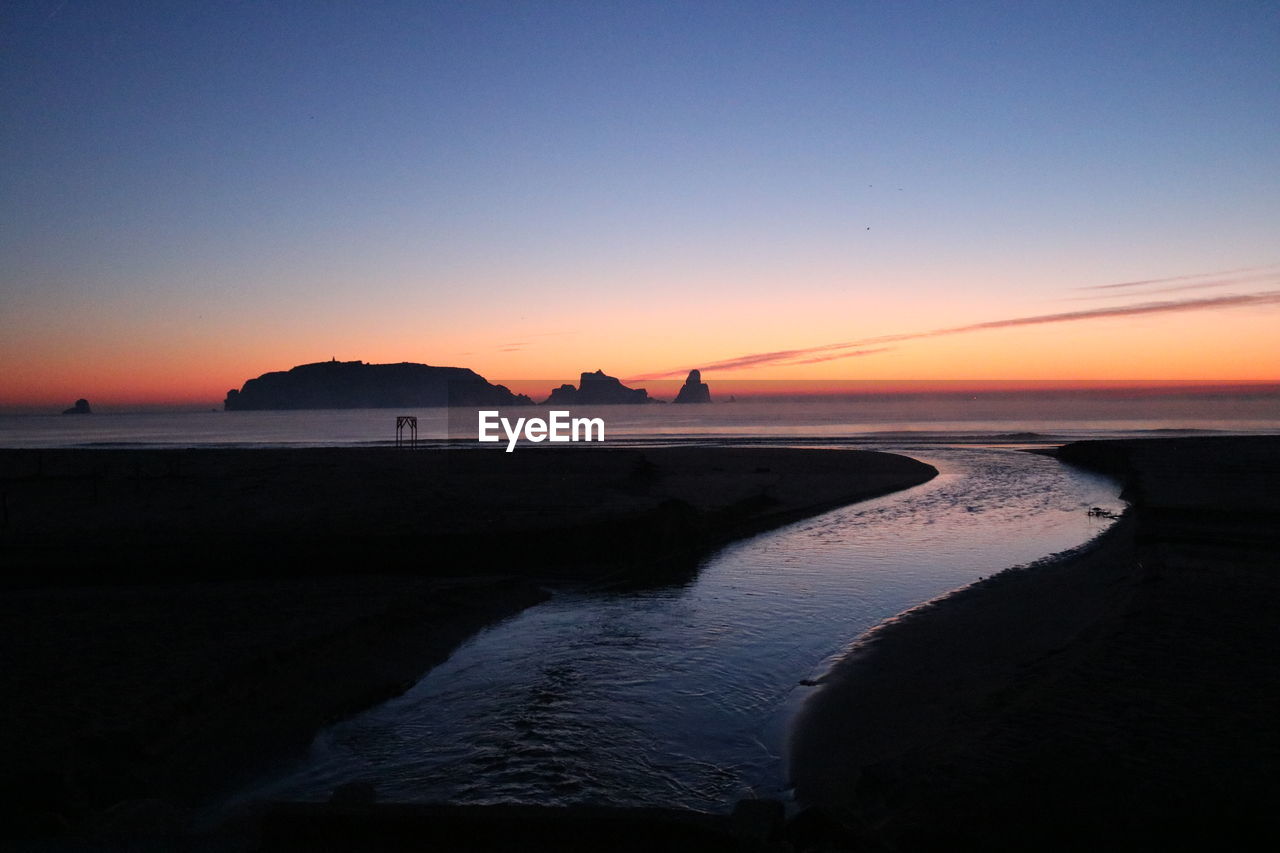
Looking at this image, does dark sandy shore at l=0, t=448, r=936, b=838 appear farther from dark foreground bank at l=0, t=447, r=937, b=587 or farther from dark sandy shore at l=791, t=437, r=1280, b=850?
dark sandy shore at l=791, t=437, r=1280, b=850

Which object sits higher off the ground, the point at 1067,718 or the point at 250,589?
the point at 1067,718

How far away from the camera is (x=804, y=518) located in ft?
83.0

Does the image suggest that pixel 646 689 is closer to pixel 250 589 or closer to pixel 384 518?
pixel 250 589

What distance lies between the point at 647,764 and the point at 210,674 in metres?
5.49

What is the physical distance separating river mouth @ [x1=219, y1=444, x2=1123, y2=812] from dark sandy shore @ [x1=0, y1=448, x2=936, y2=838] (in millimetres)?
874

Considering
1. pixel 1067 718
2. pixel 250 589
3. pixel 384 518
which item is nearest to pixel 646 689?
pixel 1067 718

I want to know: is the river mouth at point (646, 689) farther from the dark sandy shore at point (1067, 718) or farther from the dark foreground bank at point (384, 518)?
the dark foreground bank at point (384, 518)

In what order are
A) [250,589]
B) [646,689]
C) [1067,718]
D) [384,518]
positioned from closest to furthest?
[1067,718], [646,689], [250,589], [384,518]

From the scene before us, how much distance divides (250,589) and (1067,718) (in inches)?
515

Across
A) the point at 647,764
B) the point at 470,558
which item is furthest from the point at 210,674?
the point at 470,558

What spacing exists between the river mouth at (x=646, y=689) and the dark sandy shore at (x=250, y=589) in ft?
2.87

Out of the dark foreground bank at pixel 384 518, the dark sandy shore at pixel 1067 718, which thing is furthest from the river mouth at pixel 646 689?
the dark foreground bank at pixel 384 518

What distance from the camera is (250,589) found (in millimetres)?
13359

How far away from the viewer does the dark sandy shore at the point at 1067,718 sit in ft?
17.6
